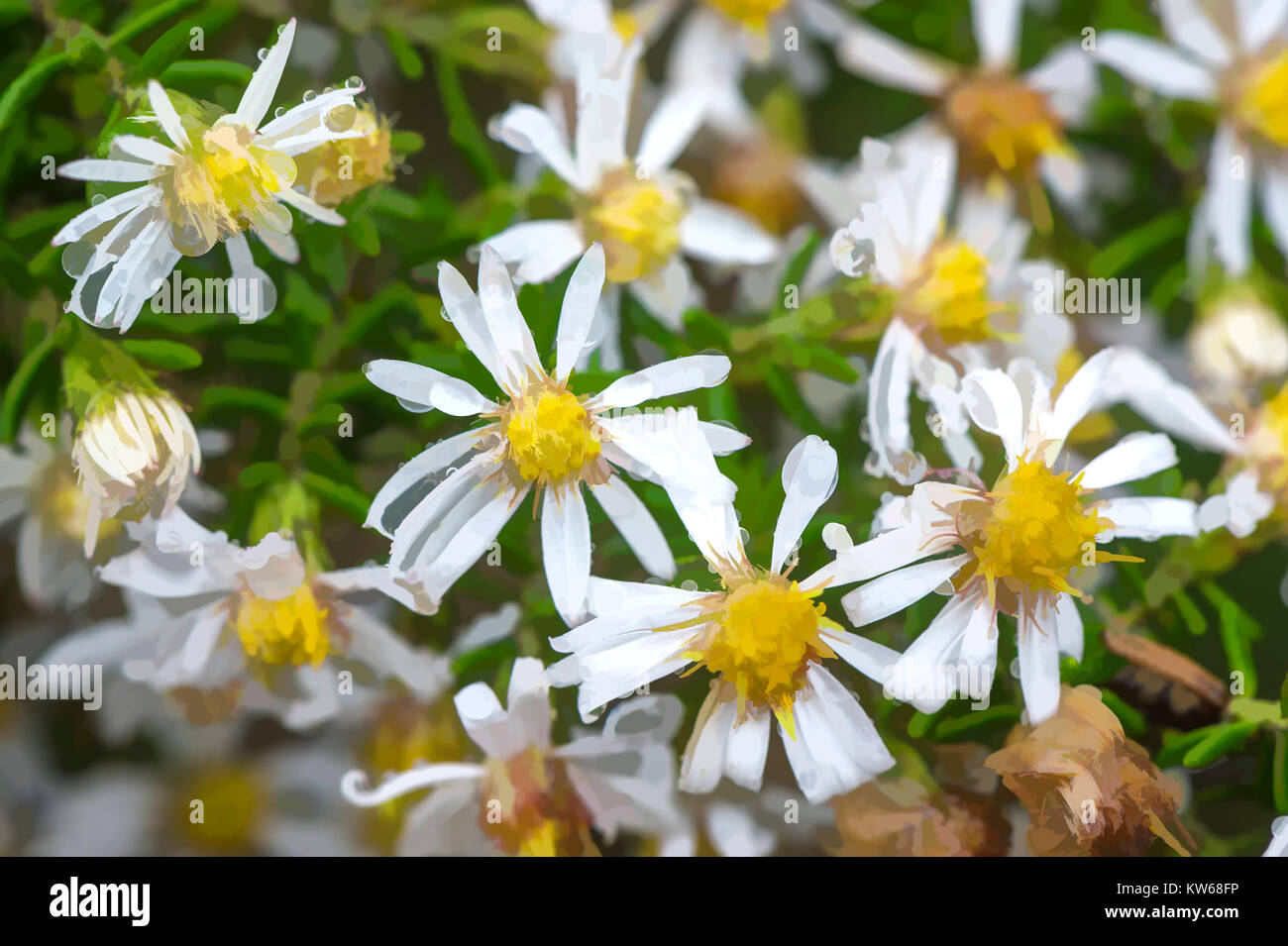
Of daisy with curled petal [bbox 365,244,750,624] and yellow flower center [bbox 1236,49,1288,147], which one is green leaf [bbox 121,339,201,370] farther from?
yellow flower center [bbox 1236,49,1288,147]

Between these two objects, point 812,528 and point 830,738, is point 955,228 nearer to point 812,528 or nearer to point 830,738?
point 812,528

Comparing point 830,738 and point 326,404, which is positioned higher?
point 326,404

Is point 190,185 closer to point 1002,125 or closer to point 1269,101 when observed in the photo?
point 1002,125

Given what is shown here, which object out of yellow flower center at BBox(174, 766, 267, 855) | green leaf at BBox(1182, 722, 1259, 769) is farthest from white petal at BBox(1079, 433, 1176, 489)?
yellow flower center at BBox(174, 766, 267, 855)

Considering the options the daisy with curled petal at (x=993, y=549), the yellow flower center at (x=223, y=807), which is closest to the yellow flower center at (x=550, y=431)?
the daisy with curled petal at (x=993, y=549)

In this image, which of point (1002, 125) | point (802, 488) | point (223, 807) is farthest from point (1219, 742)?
point (223, 807)
